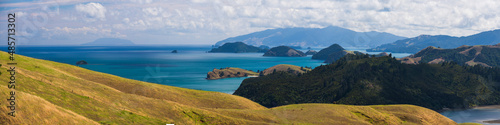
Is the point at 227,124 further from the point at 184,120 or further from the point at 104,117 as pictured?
the point at 104,117

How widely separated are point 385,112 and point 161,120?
76829 mm

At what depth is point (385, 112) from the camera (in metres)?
115

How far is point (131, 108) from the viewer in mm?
71688

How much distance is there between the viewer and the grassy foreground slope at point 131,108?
160 ft

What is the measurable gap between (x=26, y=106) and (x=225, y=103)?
74.4m

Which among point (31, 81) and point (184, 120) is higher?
point (31, 81)

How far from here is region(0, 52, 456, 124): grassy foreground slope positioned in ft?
160

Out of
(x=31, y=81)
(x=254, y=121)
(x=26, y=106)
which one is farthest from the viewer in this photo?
(x=254, y=121)

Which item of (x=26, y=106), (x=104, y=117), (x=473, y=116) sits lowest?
(x=473, y=116)

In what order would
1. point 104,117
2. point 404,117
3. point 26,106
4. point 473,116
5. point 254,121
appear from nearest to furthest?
point 26,106
point 104,117
point 254,121
point 404,117
point 473,116

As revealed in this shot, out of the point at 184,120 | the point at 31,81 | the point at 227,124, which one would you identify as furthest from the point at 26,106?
the point at 227,124

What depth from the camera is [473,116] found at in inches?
7854

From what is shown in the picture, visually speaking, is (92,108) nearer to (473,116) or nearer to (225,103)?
(225,103)

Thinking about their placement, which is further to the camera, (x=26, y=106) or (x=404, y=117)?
(x=404, y=117)
